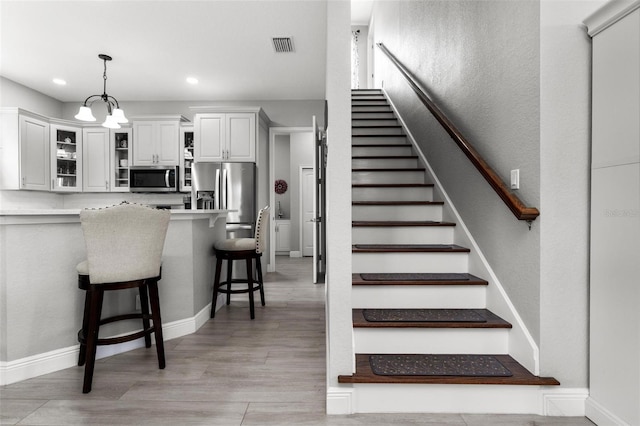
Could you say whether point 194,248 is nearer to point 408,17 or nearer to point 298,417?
point 298,417

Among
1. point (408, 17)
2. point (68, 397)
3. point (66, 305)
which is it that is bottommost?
point (68, 397)

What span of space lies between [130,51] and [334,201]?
3.71 meters

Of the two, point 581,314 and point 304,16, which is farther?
point 304,16

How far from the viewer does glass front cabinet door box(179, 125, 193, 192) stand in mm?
5477

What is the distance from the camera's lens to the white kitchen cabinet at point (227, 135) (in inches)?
204

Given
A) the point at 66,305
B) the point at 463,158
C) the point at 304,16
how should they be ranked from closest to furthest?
1. the point at 66,305
2. the point at 463,158
3. the point at 304,16

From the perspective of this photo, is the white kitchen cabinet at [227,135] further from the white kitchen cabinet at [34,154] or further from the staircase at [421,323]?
the staircase at [421,323]

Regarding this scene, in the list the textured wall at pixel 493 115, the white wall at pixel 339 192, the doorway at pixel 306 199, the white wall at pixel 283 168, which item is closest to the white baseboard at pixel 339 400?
the white wall at pixel 339 192

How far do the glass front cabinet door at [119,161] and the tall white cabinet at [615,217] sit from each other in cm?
588

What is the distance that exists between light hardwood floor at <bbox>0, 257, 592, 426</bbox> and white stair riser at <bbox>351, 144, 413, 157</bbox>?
6.83ft

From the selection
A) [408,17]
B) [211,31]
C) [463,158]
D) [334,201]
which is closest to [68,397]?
[334,201]

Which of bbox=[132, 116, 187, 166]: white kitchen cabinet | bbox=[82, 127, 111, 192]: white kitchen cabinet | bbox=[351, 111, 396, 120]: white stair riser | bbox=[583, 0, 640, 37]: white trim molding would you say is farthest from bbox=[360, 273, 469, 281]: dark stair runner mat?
bbox=[82, 127, 111, 192]: white kitchen cabinet

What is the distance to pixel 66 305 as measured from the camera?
91.8 inches

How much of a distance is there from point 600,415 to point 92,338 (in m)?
2.68
